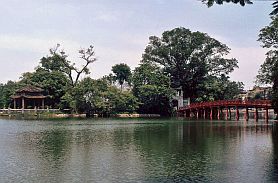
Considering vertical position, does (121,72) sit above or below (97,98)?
above

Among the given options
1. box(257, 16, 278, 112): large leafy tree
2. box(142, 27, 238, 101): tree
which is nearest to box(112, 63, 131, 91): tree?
box(142, 27, 238, 101): tree

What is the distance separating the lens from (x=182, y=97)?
8044 centimetres

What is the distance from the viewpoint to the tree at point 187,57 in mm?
79500

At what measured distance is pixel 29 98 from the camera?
255 ft

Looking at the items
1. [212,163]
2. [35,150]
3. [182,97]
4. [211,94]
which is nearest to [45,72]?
[182,97]

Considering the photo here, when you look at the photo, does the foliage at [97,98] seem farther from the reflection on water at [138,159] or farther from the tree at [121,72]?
the reflection on water at [138,159]

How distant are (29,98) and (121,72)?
1335 inches

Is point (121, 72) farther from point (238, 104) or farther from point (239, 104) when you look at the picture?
point (239, 104)

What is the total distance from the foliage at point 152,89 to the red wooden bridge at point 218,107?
339 centimetres

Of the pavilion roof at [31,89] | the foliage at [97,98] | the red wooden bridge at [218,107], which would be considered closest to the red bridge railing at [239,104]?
the red wooden bridge at [218,107]

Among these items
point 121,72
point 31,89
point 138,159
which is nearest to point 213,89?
point 31,89

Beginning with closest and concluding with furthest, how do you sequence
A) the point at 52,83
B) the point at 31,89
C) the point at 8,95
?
the point at 31,89 < the point at 52,83 < the point at 8,95

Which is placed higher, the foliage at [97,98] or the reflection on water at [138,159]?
the foliage at [97,98]

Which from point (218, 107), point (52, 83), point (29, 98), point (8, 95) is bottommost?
point (218, 107)
